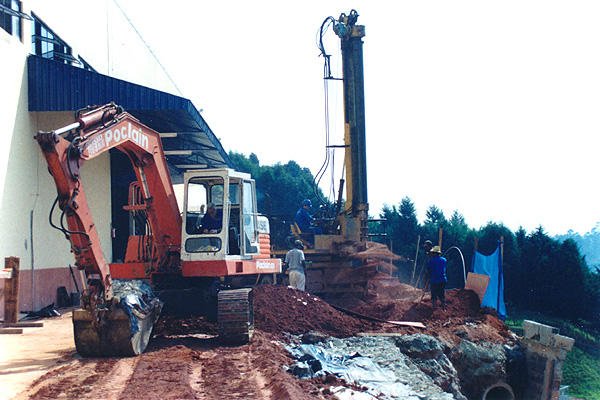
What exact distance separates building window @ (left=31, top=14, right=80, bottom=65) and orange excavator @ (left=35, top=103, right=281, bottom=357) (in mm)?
8254

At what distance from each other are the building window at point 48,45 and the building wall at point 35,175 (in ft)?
0.66

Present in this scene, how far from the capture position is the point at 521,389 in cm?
1542

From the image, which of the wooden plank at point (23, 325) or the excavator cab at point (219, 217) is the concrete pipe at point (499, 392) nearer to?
the excavator cab at point (219, 217)

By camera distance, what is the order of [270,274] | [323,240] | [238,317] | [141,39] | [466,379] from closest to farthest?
1. [238,317]
2. [270,274]
3. [466,379]
4. [323,240]
5. [141,39]

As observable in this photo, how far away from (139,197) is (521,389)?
417 inches

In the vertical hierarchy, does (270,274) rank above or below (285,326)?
above

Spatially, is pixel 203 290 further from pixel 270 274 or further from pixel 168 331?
pixel 270 274

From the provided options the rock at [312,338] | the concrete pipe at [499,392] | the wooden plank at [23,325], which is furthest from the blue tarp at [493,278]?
the wooden plank at [23,325]

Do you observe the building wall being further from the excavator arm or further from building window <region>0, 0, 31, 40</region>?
the excavator arm

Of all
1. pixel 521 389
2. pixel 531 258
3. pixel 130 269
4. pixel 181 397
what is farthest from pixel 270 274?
pixel 531 258

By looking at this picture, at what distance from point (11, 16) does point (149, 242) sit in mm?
8007

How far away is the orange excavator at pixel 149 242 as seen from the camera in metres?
8.51

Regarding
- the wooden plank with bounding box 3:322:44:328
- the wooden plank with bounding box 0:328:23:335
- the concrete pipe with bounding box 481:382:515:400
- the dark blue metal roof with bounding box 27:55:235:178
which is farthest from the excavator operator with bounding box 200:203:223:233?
the concrete pipe with bounding box 481:382:515:400

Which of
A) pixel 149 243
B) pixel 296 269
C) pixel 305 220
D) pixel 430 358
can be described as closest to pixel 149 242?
pixel 149 243
